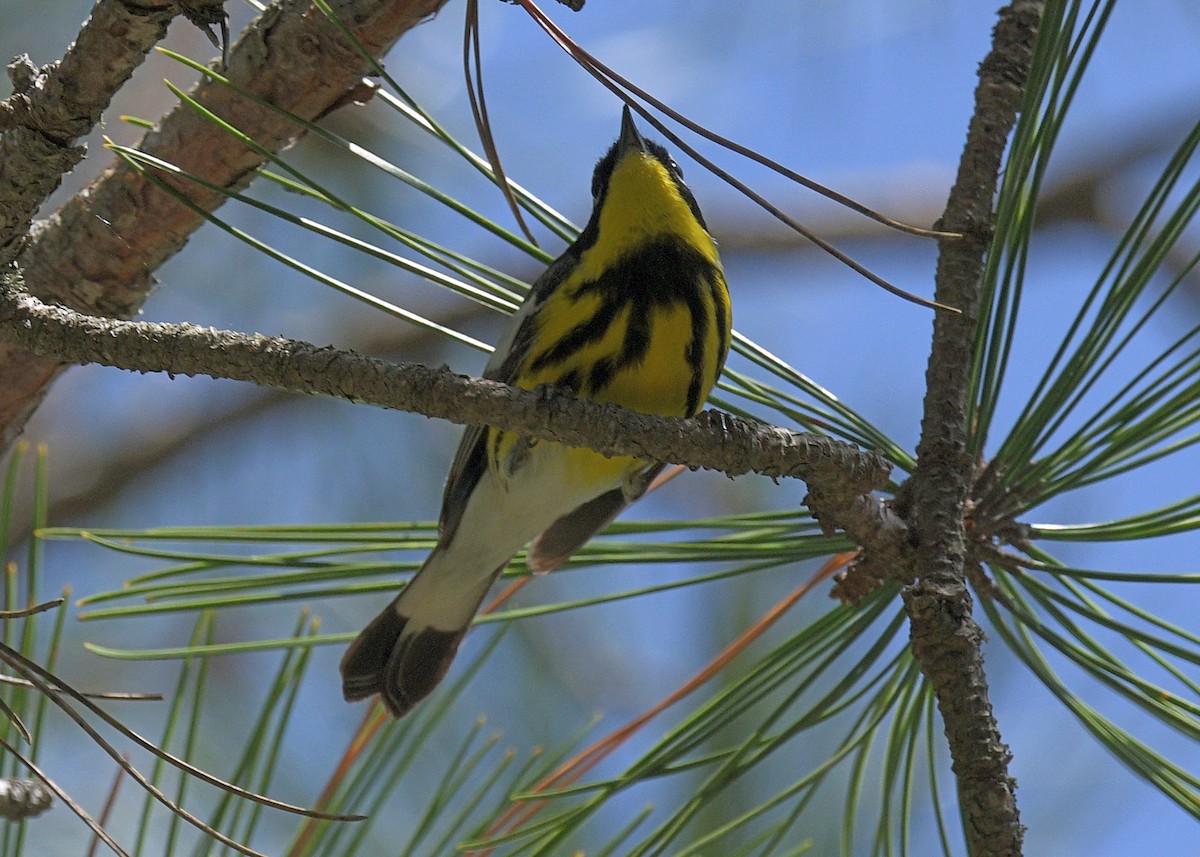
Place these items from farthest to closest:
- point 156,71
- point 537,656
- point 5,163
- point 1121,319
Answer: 1. point 537,656
2. point 156,71
3. point 1121,319
4. point 5,163

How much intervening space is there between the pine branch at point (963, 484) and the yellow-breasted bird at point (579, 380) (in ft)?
1.28

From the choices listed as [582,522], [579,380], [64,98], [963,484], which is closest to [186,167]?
[64,98]

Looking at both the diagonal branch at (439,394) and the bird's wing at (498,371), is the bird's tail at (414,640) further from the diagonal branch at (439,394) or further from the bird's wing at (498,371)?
the diagonal branch at (439,394)

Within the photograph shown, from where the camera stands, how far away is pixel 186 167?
149 cm

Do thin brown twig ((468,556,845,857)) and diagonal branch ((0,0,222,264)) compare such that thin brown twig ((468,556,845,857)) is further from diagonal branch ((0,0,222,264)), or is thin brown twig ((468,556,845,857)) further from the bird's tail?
diagonal branch ((0,0,222,264))

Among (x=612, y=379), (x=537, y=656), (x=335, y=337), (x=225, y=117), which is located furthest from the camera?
(x=537, y=656)

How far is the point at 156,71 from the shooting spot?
10.5ft

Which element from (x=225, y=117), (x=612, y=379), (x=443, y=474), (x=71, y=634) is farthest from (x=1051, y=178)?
(x=71, y=634)

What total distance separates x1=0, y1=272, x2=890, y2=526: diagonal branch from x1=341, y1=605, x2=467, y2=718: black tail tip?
91cm

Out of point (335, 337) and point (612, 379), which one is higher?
point (335, 337)

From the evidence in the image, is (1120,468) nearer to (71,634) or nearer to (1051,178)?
(1051,178)

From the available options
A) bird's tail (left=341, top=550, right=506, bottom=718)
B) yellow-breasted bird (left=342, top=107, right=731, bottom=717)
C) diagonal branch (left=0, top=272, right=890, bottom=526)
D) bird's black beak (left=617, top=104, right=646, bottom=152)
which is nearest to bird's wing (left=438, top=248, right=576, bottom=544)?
yellow-breasted bird (left=342, top=107, right=731, bottom=717)

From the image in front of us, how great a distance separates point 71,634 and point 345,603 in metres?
0.78

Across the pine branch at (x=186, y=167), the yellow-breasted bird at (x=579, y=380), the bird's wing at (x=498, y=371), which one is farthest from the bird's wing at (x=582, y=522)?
the pine branch at (x=186, y=167)
